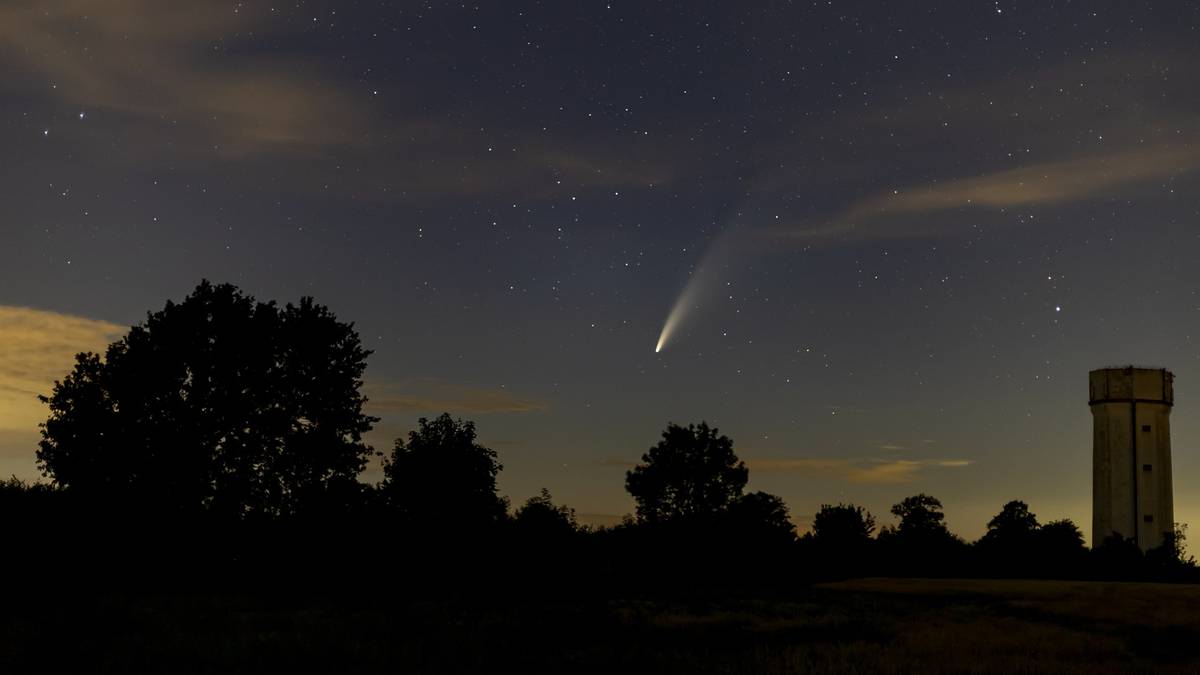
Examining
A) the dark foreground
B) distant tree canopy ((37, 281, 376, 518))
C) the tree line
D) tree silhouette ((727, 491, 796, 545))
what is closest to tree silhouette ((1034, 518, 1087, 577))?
tree silhouette ((727, 491, 796, 545))

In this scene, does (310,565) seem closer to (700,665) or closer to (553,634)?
(553,634)

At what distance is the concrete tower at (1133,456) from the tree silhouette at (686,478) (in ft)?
101

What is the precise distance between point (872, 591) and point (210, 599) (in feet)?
101

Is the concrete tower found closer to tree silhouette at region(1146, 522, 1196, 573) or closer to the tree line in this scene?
tree silhouette at region(1146, 522, 1196, 573)

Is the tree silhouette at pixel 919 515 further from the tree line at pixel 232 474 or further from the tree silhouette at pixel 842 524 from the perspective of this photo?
the tree line at pixel 232 474

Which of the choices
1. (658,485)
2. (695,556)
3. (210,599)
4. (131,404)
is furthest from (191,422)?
(658,485)

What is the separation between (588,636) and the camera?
27703 mm

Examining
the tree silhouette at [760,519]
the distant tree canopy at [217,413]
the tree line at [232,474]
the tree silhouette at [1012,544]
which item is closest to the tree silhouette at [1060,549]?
the tree silhouette at [1012,544]

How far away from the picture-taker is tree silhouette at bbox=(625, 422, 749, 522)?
105 m

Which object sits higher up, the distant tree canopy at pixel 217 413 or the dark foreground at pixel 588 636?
the distant tree canopy at pixel 217 413

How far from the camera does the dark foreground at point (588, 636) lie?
2039cm

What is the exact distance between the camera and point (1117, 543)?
89062mm

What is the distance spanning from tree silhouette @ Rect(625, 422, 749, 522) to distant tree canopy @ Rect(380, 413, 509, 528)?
104 ft

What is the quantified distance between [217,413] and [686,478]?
203ft
